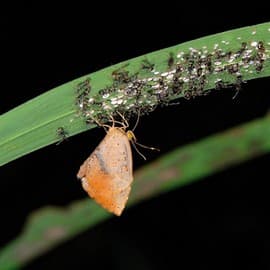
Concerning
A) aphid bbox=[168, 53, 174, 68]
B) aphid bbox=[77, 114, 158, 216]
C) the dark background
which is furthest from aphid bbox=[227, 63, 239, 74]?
the dark background

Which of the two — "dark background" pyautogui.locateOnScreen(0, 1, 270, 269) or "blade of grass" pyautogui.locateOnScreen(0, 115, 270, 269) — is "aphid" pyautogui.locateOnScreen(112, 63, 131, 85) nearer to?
"blade of grass" pyautogui.locateOnScreen(0, 115, 270, 269)

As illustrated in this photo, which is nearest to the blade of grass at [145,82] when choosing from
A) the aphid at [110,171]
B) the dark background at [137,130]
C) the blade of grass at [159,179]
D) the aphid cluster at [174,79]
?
the aphid cluster at [174,79]

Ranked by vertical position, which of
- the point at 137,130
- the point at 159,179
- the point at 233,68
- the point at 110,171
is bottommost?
the point at 137,130

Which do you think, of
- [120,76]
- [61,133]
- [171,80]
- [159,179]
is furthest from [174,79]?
[159,179]

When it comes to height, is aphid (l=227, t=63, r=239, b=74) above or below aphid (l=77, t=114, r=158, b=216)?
above

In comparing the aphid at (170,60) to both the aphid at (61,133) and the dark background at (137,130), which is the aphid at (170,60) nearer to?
the aphid at (61,133)

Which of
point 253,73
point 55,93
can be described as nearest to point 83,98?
point 55,93

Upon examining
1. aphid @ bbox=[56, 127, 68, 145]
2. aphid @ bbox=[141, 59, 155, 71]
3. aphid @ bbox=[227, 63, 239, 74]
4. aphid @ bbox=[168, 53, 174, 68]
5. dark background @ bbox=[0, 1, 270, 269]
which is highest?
aphid @ bbox=[141, 59, 155, 71]

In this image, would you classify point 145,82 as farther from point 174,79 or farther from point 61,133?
point 61,133
